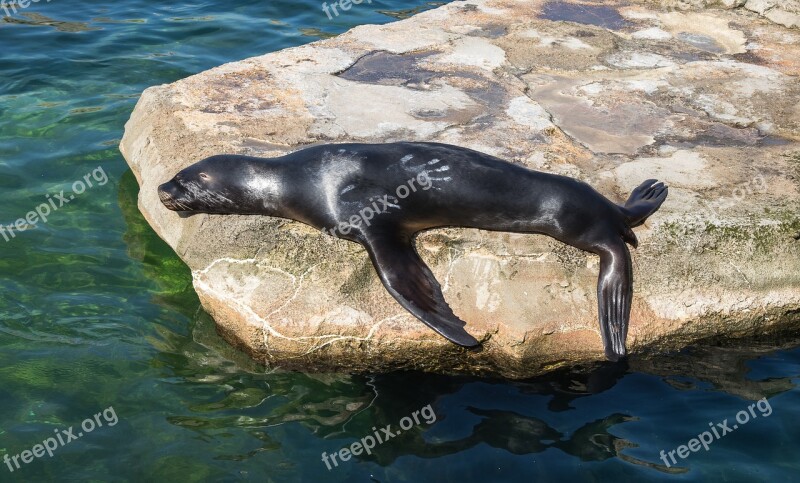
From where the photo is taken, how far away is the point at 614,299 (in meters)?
4.82

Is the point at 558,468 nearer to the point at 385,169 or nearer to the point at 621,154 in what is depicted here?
the point at 385,169

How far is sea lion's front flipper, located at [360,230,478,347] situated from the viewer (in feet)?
15.3

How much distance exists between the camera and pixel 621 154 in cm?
594

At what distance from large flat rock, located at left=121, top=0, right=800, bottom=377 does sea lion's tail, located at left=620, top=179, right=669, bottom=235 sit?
3.1 inches

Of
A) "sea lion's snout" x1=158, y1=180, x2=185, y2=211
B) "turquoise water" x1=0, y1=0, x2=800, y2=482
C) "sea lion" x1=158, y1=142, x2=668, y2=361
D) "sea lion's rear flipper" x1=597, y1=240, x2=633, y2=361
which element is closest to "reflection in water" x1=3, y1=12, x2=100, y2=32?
"turquoise water" x1=0, y1=0, x2=800, y2=482

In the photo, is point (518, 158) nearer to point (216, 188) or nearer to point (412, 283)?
point (412, 283)

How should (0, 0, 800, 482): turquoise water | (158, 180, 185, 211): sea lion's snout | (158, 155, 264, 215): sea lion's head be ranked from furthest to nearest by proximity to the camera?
(158, 180, 185, 211): sea lion's snout, (158, 155, 264, 215): sea lion's head, (0, 0, 800, 482): turquoise water

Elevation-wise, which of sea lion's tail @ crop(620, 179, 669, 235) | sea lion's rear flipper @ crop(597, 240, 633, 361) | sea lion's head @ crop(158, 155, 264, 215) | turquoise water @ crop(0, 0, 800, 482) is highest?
sea lion's head @ crop(158, 155, 264, 215)

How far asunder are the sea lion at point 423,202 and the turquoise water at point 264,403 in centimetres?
54

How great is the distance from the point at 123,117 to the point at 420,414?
5086mm

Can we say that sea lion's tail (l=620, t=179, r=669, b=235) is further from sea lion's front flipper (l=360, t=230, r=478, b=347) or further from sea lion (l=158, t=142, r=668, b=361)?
sea lion's front flipper (l=360, t=230, r=478, b=347)

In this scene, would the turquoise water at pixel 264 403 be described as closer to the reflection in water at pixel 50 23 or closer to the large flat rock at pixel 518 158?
the large flat rock at pixel 518 158

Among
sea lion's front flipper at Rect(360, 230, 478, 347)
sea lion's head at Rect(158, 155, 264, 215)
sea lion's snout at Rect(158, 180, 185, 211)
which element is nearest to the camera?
sea lion's front flipper at Rect(360, 230, 478, 347)

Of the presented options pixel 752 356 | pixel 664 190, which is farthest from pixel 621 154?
pixel 752 356
